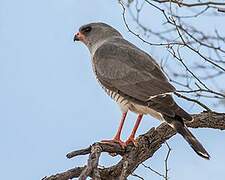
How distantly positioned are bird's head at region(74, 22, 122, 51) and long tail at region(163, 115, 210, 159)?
7.15 feet

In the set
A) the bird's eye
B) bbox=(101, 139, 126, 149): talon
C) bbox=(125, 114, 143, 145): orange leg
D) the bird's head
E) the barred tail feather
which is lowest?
the barred tail feather

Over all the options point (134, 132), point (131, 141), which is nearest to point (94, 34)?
point (134, 132)

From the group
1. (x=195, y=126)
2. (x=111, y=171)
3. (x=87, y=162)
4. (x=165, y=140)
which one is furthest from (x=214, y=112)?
(x=87, y=162)

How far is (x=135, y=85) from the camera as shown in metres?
5.55

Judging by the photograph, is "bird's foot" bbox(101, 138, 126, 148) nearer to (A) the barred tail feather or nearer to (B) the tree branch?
(B) the tree branch

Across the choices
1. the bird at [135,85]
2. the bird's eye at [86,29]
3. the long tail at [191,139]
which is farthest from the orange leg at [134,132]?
the bird's eye at [86,29]

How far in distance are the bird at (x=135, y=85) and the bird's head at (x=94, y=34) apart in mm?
55

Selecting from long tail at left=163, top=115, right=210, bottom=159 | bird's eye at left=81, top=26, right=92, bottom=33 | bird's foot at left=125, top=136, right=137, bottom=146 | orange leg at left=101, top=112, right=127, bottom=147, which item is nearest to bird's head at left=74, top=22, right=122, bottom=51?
bird's eye at left=81, top=26, right=92, bottom=33

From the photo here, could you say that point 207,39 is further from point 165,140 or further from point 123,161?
point 123,161

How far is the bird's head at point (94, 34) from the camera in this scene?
685 cm

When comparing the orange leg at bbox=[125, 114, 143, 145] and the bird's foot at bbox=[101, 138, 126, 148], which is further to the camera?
the orange leg at bbox=[125, 114, 143, 145]

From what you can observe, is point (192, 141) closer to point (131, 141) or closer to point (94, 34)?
point (131, 141)

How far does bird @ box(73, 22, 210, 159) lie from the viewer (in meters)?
4.91

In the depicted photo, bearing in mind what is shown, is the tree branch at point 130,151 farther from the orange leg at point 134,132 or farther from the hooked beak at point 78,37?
the hooked beak at point 78,37
